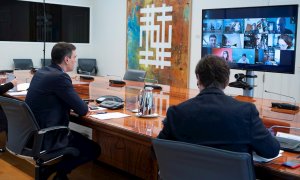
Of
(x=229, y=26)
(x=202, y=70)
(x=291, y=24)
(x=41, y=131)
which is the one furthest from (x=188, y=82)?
(x=202, y=70)

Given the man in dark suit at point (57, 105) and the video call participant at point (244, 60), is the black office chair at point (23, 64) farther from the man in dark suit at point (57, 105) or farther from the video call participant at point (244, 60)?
the man in dark suit at point (57, 105)

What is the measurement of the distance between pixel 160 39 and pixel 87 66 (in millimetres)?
2308

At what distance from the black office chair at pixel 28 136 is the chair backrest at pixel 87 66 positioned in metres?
5.97

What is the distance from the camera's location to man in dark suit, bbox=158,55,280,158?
1.45m

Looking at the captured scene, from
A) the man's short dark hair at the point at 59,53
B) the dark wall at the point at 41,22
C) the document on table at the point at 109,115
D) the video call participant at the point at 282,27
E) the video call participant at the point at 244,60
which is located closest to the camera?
the document on table at the point at 109,115

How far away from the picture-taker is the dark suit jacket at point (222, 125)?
1.45m

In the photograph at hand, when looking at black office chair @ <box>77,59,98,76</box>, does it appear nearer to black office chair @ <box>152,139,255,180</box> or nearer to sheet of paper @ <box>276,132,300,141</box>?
sheet of paper @ <box>276,132,300,141</box>

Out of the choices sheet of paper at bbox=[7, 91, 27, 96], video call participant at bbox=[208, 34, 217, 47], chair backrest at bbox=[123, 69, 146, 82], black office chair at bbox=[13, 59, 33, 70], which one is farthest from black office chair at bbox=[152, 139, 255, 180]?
black office chair at bbox=[13, 59, 33, 70]

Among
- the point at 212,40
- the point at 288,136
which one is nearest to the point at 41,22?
the point at 212,40

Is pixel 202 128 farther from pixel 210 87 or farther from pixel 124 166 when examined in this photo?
pixel 124 166

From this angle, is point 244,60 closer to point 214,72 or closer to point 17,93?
point 214,72

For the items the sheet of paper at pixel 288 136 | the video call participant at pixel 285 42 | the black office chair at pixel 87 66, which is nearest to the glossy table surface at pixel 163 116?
the sheet of paper at pixel 288 136

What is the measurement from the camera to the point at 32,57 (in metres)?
8.08

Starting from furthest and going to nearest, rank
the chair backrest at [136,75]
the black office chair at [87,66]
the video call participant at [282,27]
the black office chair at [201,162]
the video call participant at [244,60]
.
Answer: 1. the black office chair at [87,66]
2. the chair backrest at [136,75]
3. the video call participant at [244,60]
4. the video call participant at [282,27]
5. the black office chair at [201,162]
